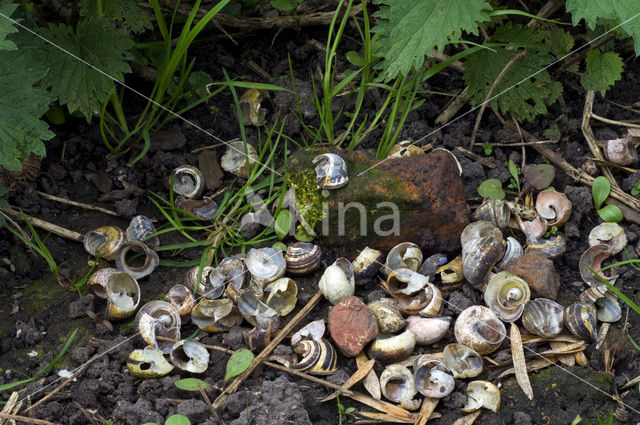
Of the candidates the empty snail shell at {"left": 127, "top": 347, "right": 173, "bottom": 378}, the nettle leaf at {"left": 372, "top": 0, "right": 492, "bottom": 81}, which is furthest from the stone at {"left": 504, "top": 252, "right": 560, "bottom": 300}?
the empty snail shell at {"left": 127, "top": 347, "right": 173, "bottom": 378}

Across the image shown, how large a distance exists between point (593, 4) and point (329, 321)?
5.07ft

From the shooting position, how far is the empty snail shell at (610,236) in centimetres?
252

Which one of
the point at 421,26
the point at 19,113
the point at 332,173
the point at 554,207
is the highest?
the point at 421,26

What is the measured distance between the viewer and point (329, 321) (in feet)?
7.70

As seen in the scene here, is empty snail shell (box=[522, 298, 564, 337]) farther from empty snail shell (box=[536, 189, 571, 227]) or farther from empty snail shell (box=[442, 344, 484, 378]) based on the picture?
empty snail shell (box=[536, 189, 571, 227])

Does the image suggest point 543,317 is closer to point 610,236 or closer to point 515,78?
point 610,236

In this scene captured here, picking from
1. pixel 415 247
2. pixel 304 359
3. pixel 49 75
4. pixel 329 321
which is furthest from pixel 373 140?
pixel 49 75

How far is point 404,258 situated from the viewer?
2543mm

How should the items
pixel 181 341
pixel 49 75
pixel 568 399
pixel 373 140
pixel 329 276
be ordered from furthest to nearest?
pixel 373 140
pixel 49 75
pixel 329 276
pixel 181 341
pixel 568 399

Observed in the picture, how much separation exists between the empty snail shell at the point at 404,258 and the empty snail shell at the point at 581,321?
1.88ft

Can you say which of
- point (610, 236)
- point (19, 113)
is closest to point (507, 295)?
point (610, 236)

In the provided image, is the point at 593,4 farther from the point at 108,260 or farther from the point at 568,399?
the point at 108,260

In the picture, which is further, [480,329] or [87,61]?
[87,61]

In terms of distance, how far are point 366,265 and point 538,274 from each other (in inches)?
24.9
